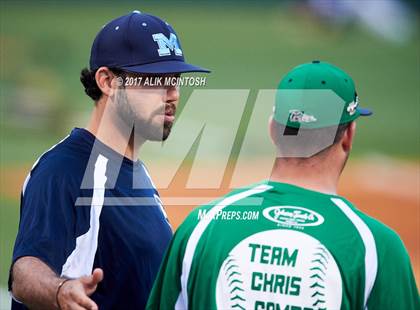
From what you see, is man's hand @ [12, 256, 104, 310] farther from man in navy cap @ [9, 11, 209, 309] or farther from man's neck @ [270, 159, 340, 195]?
man's neck @ [270, 159, 340, 195]

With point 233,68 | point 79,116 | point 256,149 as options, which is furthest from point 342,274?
point 233,68

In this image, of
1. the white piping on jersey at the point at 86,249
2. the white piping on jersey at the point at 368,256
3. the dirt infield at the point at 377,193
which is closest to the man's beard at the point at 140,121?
the white piping on jersey at the point at 86,249

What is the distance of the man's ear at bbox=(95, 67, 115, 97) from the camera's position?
13.6 ft

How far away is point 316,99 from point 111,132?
3.53ft

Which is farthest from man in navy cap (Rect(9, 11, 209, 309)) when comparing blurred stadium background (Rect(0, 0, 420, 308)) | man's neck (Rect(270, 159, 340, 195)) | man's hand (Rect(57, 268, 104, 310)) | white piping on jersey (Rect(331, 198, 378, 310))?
blurred stadium background (Rect(0, 0, 420, 308))

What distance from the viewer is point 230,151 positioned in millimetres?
15367

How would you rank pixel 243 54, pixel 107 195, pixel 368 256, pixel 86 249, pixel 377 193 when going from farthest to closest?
pixel 243 54 < pixel 377 193 < pixel 107 195 < pixel 86 249 < pixel 368 256

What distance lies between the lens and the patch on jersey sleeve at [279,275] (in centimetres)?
320

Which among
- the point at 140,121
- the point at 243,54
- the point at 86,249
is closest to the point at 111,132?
the point at 140,121

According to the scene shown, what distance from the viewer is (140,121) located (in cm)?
411

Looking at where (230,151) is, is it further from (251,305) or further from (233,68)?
(251,305)

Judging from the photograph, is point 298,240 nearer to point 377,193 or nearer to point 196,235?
point 196,235

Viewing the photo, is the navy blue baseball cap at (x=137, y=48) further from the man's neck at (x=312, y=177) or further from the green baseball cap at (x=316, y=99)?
the man's neck at (x=312, y=177)

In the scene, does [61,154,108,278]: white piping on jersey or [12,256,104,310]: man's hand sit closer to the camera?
[12,256,104,310]: man's hand
